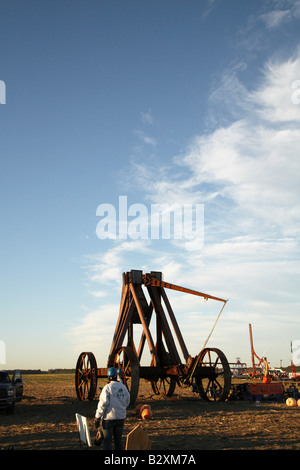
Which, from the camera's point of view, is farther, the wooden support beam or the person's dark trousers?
the wooden support beam

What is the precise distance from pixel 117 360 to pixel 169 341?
11.0ft

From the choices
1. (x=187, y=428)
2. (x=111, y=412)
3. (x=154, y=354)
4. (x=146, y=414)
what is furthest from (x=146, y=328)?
(x=111, y=412)

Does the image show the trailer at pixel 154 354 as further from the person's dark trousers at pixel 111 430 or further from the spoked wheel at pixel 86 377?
the person's dark trousers at pixel 111 430

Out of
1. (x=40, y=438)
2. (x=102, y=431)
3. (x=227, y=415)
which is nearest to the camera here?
(x=102, y=431)

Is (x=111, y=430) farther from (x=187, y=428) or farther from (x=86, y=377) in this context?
(x=86, y=377)

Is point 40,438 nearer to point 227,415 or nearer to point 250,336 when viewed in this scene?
point 227,415

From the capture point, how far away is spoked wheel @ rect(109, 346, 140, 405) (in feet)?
56.7

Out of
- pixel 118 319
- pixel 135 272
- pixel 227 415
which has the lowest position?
pixel 227 415

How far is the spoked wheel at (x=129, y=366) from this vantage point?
17297mm

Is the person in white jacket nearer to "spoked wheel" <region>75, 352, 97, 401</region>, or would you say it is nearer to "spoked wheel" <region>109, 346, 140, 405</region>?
"spoked wheel" <region>109, 346, 140, 405</region>

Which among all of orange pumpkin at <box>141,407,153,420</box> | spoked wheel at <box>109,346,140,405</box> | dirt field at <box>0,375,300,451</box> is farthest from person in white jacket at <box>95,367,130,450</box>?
spoked wheel at <box>109,346,140,405</box>
